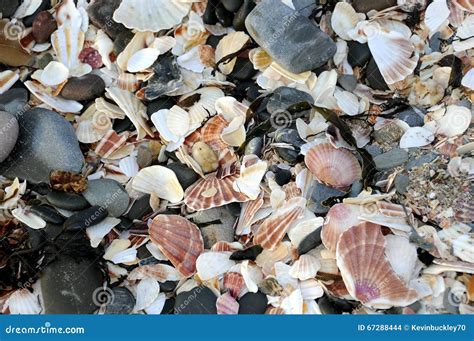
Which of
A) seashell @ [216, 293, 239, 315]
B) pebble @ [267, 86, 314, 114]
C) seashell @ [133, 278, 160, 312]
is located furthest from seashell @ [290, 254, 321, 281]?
pebble @ [267, 86, 314, 114]

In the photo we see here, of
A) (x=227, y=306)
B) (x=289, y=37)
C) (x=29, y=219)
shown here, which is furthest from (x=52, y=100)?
(x=227, y=306)

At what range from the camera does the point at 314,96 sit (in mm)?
2494

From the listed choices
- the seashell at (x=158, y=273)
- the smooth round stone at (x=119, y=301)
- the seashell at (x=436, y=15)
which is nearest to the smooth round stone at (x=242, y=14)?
the seashell at (x=436, y=15)

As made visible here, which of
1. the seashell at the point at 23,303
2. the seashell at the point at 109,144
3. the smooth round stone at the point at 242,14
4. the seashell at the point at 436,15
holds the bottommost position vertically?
the seashell at the point at 23,303

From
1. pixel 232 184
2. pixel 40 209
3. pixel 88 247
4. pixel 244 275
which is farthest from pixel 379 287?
pixel 40 209

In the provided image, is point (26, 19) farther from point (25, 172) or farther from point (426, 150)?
point (426, 150)

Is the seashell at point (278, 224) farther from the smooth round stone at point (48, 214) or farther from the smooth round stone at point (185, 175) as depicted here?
the smooth round stone at point (48, 214)

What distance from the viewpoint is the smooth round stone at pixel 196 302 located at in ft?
7.11

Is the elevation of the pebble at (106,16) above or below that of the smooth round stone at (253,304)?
above

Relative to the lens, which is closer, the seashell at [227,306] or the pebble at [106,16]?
the seashell at [227,306]

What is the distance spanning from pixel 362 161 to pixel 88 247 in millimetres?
1034

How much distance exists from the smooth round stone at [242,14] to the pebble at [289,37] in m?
0.04

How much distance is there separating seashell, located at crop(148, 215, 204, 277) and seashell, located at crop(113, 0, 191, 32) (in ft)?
2.64

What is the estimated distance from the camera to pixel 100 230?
7.62 ft
